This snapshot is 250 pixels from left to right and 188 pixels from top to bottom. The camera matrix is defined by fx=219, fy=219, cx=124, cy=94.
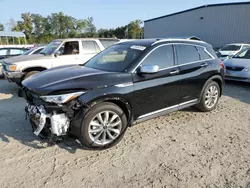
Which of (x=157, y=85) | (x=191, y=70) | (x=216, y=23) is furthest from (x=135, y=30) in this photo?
(x=157, y=85)

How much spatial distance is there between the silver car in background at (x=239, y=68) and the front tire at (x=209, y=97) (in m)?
3.06

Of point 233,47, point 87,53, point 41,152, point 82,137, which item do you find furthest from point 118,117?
point 233,47

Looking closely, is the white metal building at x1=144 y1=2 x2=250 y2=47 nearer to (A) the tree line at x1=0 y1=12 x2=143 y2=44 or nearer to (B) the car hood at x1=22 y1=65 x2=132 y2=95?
(B) the car hood at x1=22 y1=65 x2=132 y2=95

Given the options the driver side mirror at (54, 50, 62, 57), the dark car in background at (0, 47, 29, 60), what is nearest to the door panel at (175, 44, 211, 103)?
the driver side mirror at (54, 50, 62, 57)

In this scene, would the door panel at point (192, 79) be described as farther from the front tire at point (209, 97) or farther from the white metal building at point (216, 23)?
the white metal building at point (216, 23)

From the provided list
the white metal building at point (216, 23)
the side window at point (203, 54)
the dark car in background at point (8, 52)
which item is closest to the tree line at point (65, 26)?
the white metal building at point (216, 23)

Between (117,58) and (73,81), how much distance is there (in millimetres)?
1243

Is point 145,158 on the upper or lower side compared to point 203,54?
lower

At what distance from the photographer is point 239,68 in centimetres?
789

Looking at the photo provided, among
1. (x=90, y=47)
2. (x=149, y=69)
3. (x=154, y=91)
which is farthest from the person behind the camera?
(x=90, y=47)

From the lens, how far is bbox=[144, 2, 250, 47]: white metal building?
2206 centimetres

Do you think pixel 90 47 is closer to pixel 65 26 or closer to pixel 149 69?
pixel 149 69

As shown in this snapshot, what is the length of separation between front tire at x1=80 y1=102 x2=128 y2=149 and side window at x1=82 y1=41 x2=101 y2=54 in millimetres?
5118

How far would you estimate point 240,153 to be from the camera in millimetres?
3402
